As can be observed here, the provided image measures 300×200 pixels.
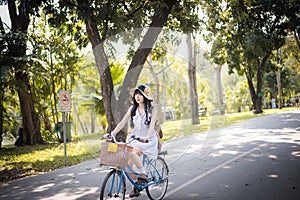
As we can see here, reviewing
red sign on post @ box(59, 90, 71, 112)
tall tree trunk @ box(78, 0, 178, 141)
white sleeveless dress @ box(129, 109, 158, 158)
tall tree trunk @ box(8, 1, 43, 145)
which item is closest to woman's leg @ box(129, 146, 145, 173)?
white sleeveless dress @ box(129, 109, 158, 158)

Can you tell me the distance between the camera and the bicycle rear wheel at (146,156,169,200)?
220 inches

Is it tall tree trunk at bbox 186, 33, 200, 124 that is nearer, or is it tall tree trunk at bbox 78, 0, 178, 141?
tall tree trunk at bbox 78, 0, 178, 141

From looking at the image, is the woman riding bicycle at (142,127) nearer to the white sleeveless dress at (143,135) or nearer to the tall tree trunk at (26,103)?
the white sleeveless dress at (143,135)

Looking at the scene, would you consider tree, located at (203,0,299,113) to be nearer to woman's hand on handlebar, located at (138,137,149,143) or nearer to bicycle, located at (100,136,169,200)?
bicycle, located at (100,136,169,200)

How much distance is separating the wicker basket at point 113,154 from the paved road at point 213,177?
1558 mm

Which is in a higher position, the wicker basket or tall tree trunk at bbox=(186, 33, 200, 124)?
tall tree trunk at bbox=(186, 33, 200, 124)

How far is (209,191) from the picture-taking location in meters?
5.96

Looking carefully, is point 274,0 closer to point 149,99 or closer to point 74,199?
point 149,99

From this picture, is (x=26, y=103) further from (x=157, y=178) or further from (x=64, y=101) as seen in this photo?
(x=157, y=178)

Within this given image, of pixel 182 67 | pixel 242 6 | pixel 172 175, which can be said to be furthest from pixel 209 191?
pixel 182 67

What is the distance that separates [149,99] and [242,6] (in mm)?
11878

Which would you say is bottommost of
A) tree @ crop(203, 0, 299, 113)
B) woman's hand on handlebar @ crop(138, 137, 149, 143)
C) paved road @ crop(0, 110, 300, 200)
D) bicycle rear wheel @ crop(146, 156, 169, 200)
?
A: paved road @ crop(0, 110, 300, 200)

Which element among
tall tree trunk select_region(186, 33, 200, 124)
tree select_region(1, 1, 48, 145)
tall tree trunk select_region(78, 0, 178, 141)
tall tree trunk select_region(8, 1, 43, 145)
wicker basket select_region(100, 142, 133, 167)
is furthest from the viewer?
tall tree trunk select_region(186, 33, 200, 124)

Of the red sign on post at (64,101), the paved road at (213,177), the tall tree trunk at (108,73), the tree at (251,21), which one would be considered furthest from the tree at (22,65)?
the tree at (251,21)
